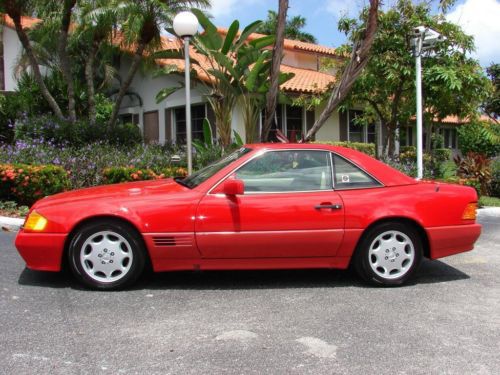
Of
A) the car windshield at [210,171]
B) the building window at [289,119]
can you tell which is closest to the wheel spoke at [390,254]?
the car windshield at [210,171]

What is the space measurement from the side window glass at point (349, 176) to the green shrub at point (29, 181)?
214 inches

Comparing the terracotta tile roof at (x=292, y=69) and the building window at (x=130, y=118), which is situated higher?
the terracotta tile roof at (x=292, y=69)

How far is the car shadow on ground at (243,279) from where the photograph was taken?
193 inches

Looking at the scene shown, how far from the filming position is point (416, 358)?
11.0ft

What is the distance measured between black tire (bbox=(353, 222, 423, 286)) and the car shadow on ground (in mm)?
185

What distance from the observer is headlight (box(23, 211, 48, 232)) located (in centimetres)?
454

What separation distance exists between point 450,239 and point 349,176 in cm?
119

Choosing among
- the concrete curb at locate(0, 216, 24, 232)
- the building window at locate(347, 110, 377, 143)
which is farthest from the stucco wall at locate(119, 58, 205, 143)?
the concrete curb at locate(0, 216, 24, 232)

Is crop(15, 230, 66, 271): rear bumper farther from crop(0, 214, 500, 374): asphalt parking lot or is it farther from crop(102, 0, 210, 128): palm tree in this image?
crop(102, 0, 210, 128): palm tree

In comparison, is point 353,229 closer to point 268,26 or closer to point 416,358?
point 416,358

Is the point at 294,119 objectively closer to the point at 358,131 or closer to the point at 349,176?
the point at 358,131

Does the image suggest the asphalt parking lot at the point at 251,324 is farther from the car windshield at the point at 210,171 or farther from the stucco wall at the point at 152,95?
the stucco wall at the point at 152,95

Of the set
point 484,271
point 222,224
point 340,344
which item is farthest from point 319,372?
point 484,271

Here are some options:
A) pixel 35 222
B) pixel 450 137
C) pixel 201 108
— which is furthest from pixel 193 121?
pixel 450 137
